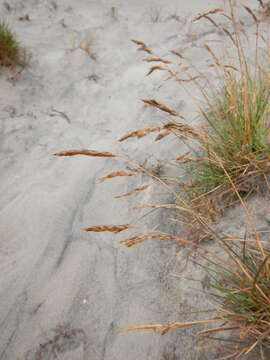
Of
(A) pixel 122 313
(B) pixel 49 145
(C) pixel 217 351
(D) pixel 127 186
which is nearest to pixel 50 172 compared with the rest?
(B) pixel 49 145

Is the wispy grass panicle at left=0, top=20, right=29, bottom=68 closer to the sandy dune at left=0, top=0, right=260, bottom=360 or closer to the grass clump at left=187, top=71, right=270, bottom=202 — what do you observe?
the sandy dune at left=0, top=0, right=260, bottom=360

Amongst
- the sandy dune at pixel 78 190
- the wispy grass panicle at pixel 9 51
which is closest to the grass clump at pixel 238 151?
the sandy dune at pixel 78 190

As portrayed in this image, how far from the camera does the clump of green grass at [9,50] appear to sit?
10.1 ft

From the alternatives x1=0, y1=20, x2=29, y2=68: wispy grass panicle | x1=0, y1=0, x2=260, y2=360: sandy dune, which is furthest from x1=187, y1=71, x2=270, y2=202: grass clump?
x1=0, y1=20, x2=29, y2=68: wispy grass panicle

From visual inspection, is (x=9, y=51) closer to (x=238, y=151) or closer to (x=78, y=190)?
(x=78, y=190)

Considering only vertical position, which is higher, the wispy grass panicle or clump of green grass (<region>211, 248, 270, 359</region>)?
the wispy grass panicle

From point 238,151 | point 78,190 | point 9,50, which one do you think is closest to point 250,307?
point 238,151

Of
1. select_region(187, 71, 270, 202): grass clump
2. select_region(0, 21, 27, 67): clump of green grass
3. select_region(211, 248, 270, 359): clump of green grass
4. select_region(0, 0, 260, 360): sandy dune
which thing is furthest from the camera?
select_region(0, 21, 27, 67): clump of green grass

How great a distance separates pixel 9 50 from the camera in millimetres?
3152

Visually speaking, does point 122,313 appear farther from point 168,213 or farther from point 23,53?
point 23,53

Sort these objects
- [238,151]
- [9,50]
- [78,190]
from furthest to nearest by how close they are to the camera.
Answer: [9,50], [78,190], [238,151]

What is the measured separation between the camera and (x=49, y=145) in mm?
2672

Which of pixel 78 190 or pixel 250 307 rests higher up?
pixel 250 307

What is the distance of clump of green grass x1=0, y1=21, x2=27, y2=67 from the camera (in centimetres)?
308
